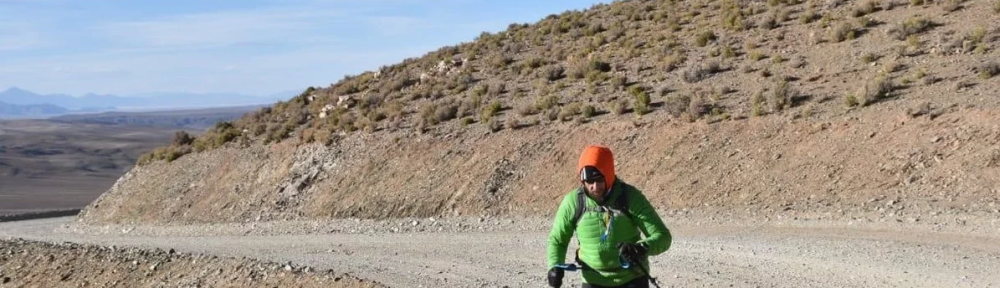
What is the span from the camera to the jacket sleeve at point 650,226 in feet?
17.4

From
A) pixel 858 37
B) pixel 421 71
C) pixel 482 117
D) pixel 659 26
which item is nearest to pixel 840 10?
pixel 858 37

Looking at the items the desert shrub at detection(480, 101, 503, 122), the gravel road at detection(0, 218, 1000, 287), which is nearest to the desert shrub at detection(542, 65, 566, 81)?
the desert shrub at detection(480, 101, 503, 122)

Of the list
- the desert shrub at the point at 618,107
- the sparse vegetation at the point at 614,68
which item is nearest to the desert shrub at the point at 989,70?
the sparse vegetation at the point at 614,68

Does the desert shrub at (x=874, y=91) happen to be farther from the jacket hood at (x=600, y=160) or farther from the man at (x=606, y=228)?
the jacket hood at (x=600, y=160)

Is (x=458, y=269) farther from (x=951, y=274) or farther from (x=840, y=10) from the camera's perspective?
(x=840, y=10)

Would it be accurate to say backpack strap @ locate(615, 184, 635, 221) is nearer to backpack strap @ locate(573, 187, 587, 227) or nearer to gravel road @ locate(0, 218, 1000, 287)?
backpack strap @ locate(573, 187, 587, 227)

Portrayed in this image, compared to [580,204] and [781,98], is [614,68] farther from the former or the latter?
[580,204]

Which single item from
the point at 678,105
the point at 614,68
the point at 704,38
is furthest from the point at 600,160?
the point at 704,38

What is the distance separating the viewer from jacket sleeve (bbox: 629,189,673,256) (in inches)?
209

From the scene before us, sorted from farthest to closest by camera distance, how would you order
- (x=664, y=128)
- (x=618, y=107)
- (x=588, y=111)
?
(x=588, y=111)
(x=618, y=107)
(x=664, y=128)

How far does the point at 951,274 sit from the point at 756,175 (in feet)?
26.8

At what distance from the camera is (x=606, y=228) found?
546 centimetres

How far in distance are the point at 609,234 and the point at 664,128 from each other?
17.3 meters

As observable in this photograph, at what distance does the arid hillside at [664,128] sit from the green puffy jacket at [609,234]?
10.8 metres
